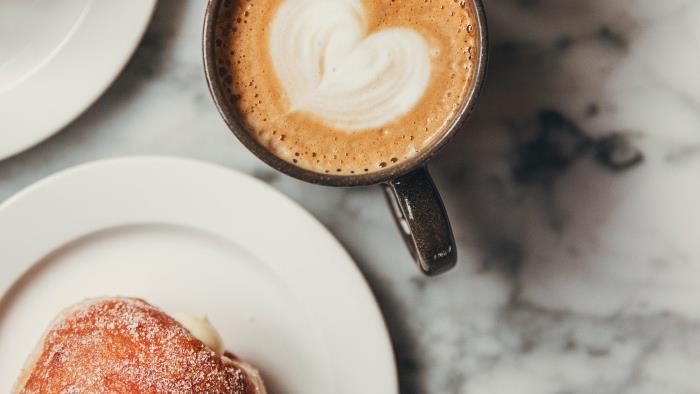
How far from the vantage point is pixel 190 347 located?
120 centimetres

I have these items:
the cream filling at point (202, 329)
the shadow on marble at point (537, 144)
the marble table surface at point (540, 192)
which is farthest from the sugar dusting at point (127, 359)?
the shadow on marble at point (537, 144)

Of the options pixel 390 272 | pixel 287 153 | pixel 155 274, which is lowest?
pixel 155 274

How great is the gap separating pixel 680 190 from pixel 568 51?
1.06ft

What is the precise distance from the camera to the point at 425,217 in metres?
1.06

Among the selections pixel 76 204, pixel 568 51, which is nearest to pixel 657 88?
pixel 568 51

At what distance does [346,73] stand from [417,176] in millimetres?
190

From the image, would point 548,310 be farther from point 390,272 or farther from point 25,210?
point 25,210

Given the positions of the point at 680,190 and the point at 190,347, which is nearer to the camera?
the point at 190,347

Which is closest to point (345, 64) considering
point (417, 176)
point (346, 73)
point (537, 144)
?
point (346, 73)

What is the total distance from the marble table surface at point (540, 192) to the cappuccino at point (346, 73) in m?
0.26

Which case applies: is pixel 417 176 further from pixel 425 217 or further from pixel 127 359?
pixel 127 359

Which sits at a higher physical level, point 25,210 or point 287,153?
point 287,153

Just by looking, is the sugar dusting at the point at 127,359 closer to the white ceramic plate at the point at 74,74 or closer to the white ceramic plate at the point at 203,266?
the white ceramic plate at the point at 203,266

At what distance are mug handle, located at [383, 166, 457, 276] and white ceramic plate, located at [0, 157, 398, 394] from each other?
0.87 feet
